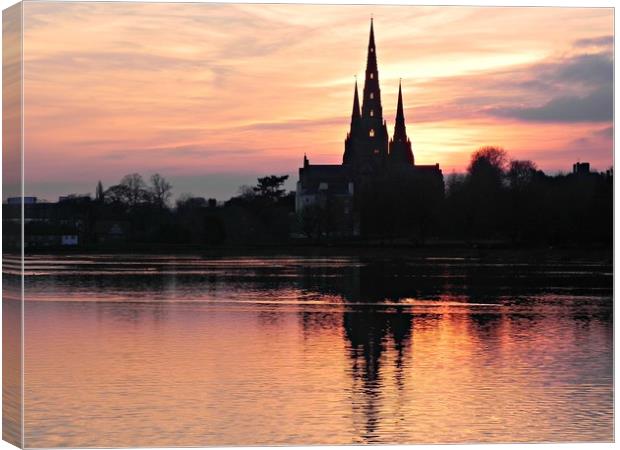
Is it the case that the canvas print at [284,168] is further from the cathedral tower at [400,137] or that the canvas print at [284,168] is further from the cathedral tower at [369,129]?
the cathedral tower at [400,137]

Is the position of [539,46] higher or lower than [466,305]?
higher

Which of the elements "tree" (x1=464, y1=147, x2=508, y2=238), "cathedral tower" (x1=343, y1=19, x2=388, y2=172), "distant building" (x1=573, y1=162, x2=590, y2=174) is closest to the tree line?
"tree" (x1=464, y1=147, x2=508, y2=238)

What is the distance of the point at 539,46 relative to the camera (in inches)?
690

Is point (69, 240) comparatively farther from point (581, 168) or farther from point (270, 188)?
point (581, 168)

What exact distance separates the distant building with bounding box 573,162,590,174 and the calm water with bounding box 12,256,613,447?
3280 millimetres

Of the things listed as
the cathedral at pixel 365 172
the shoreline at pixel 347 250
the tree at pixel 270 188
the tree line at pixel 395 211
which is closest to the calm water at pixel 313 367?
the tree line at pixel 395 211

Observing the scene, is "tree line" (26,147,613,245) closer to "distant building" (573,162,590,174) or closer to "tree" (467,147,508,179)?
"tree" (467,147,508,179)

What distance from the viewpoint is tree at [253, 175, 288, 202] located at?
101 m

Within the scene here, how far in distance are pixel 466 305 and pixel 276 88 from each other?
1372 centimetres

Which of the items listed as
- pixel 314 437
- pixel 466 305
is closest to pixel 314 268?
pixel 466 305

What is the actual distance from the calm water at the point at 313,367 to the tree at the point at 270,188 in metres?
64.2

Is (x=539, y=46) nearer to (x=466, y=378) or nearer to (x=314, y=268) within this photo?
(x=466, y=378)

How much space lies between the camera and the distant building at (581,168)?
822 inches

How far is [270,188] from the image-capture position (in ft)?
350
